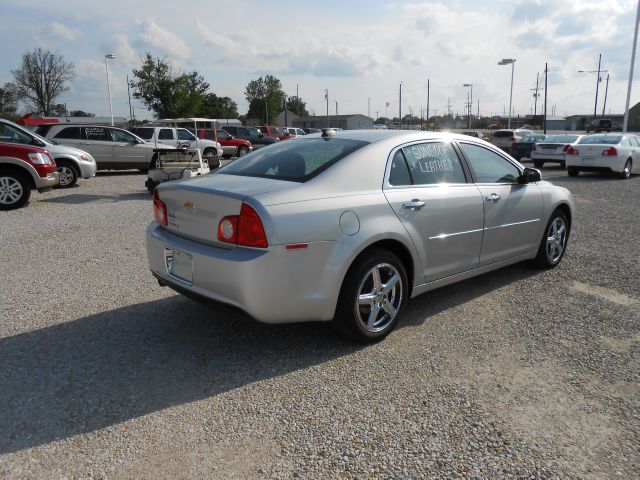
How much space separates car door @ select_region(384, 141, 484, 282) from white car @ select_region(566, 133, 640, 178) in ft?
45.2

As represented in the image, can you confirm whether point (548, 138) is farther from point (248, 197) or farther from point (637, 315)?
point (248, 197)

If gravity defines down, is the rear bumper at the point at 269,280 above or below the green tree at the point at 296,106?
below

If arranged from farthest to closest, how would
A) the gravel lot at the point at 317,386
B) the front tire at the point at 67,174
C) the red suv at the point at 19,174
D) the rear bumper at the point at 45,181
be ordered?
the front tire at the point at 67,174
the rear bumper at the point at 45,181
the red suv at the point at 19,174
the gravel lot at the point at 317,386

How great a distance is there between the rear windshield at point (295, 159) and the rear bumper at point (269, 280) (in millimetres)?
656

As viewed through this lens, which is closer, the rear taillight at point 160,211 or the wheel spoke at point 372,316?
the wheel spoke at point 372,316

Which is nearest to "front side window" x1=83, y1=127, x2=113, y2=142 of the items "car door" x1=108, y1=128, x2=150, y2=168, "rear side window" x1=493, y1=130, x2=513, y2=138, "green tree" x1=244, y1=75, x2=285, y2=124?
"car door" x1=108, y1=128, x2=150, y2=168

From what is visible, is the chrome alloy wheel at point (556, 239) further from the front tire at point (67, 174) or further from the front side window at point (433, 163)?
the front tire at point (67, 174)

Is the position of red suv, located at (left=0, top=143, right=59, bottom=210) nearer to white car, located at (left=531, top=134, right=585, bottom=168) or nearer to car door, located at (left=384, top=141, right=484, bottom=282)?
car door, located at (left=384, top=141, right=484, bottom=282)

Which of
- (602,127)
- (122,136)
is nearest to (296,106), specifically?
(602,127)

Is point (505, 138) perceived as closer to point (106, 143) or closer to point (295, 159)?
point (106, 143)

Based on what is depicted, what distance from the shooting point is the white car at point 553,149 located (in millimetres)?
19141

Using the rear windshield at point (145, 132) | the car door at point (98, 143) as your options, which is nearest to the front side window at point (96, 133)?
the car door at point (98, 143)

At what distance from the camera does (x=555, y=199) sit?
5.55m

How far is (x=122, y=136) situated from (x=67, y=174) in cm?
385
